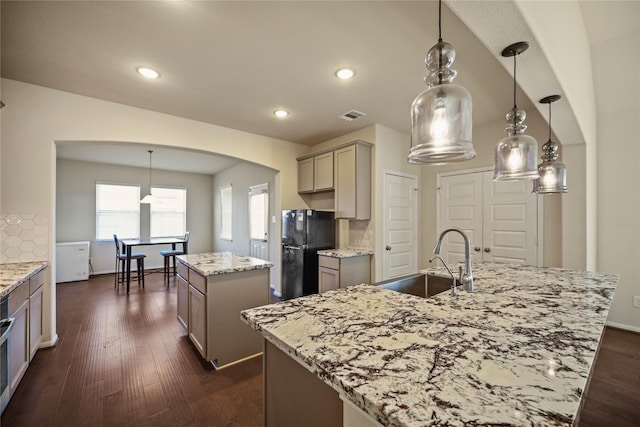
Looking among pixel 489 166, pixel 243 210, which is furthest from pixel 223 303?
pixel 243 210

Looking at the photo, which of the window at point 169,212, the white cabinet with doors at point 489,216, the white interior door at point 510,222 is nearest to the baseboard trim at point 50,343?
the window at point 169,212

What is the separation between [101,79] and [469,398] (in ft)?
11.3

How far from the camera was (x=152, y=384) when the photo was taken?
214 cm

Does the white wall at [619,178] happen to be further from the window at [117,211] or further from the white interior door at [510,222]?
the window at [117,211]

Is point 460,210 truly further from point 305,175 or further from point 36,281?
point 36,281

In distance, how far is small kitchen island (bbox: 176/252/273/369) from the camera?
2.36 meters

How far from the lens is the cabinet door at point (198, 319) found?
238 centimetres

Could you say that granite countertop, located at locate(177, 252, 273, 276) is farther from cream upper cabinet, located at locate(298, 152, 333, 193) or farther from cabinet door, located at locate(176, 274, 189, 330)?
cream upper cabinet, located at locate(298, 152, 333, 193)

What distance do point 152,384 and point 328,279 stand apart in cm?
214

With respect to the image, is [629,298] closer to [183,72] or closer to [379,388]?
[379,388]

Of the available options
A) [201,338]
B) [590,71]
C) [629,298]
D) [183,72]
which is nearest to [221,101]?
[183,72]

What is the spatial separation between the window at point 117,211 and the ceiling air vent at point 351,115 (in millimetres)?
5779

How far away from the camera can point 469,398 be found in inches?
24.4

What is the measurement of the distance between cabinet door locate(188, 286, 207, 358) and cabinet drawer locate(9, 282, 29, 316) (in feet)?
3.81
